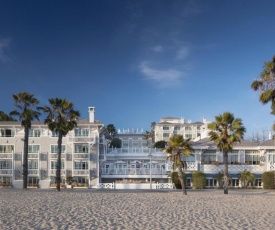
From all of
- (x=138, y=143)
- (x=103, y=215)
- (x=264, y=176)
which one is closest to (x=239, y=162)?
(x=264, y=176)

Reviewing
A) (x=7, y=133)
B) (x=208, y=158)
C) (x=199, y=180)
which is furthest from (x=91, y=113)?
(x=199, y=180)

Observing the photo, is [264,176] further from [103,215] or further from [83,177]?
[103,215]

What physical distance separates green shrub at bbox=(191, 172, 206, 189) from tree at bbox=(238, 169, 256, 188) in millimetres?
5113

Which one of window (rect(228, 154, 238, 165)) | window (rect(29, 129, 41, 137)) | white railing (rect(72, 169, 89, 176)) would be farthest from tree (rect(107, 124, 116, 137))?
window (rect(228, 154, 238, 165))

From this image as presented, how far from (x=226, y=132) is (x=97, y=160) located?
2449cm

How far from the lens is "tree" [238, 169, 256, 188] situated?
5588 cm

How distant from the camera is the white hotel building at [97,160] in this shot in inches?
2288

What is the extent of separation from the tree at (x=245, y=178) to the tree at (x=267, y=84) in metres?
19.1

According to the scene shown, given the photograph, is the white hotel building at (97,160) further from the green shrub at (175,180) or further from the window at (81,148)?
the green shrub at (175,180)

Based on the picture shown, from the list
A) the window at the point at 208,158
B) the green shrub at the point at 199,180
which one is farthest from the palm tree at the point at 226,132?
the window at the point at 208,158

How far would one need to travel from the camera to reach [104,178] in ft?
203

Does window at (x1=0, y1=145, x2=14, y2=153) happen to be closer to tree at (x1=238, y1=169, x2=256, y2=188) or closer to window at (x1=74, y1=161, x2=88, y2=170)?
window at (x1=74, y1=161, x2=88, y2=170)

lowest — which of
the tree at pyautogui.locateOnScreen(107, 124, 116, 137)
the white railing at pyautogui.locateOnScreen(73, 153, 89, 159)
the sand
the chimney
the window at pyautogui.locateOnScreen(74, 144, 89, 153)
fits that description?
the sand

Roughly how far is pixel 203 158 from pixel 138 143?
214 ft
